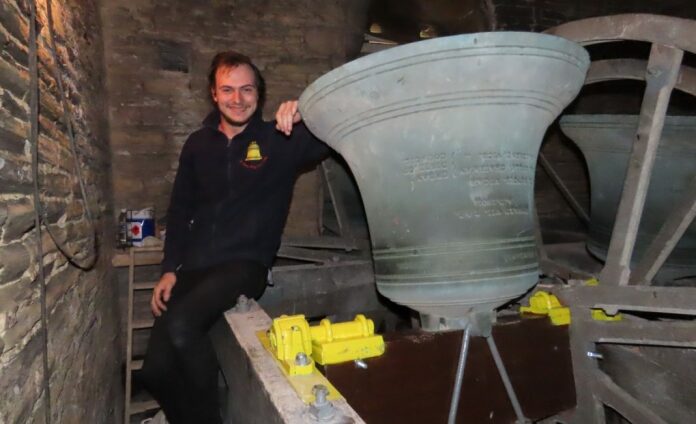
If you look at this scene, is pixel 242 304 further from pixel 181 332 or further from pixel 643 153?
pixel 643 153

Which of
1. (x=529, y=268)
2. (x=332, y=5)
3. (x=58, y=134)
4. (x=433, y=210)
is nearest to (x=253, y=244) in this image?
(x=58, y=134)

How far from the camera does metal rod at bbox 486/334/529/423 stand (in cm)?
141

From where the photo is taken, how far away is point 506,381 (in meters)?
1.44

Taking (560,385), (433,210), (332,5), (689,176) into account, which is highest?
(332,5)

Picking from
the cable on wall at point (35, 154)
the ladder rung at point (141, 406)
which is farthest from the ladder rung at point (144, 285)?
the cable on wall at point (35, 154)

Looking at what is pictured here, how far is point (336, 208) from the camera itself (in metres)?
3.15

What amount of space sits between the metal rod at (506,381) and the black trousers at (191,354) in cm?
99

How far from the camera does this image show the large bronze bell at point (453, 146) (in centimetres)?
110

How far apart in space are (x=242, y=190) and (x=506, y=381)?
125 centimetres

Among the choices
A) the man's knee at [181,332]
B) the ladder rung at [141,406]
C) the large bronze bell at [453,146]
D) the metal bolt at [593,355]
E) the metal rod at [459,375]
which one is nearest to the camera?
the large bronze bell at [453,146]

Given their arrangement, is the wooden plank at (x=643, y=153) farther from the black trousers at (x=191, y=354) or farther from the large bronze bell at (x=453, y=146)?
the black trousers at (x=191, y=354)

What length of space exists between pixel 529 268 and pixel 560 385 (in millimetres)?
686

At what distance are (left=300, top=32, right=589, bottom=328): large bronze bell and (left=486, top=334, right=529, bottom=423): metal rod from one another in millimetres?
170

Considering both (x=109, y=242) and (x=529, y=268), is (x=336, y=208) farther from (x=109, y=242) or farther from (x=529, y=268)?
(x=529, y=268)
